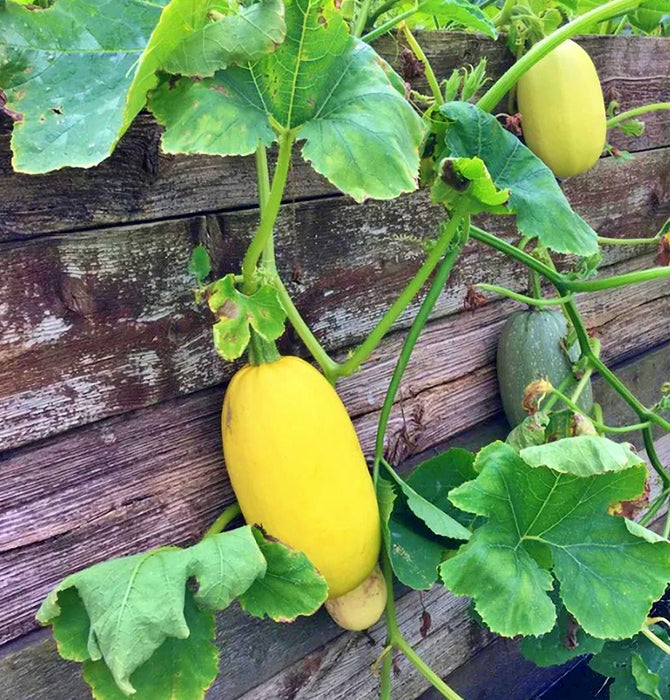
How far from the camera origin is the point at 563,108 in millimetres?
1079

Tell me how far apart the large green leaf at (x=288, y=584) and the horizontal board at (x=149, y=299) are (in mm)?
228

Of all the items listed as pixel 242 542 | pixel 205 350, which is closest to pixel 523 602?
pixel 242 542

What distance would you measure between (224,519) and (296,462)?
15 centimetres

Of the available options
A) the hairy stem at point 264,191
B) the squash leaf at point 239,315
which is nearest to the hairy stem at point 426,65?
the hairy stem at point 264,191

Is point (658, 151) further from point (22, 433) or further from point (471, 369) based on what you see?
point (22, 433)

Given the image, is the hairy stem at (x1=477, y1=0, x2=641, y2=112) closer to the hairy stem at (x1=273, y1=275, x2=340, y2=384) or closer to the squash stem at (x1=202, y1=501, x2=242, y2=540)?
the hairy stem at (x1=273, y1=275, x2=340, y2=384)

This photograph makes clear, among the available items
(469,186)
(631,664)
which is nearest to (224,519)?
(469,186)

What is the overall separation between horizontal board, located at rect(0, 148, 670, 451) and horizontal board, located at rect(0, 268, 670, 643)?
1.1 inches

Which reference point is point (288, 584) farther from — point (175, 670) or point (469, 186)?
point (469, 186)

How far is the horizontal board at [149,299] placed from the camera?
2.38 feet

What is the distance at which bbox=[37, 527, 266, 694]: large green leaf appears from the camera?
2.02 ft

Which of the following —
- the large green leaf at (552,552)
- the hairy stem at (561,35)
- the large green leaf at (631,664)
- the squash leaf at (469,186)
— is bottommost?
the large green leaf at (631,664)

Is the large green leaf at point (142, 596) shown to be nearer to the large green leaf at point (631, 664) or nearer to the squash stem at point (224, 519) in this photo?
the squash stem at point (224, 519)

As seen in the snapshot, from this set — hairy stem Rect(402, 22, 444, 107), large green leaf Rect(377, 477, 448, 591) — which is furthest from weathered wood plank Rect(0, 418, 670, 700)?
hairy stem Rect(402, 22, 444, 107)
